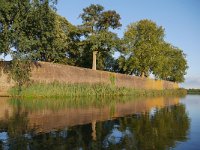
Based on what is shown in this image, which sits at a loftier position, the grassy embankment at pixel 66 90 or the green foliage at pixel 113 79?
the green foliage at pixel 113 79

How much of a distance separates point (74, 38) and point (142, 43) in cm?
1608

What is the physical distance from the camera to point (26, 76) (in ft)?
132

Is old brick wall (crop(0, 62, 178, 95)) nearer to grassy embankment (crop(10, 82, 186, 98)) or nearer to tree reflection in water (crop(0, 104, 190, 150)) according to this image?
grassy embankment (crop(10, 82, 186, 98))

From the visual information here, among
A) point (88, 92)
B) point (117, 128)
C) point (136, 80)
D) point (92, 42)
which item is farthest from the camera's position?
point (136, 80)

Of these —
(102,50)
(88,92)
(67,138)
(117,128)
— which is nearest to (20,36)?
(88,92)

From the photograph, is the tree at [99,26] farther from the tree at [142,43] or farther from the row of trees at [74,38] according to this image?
the tree at [142,43]

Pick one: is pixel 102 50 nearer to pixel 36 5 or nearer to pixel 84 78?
pixel 84 78

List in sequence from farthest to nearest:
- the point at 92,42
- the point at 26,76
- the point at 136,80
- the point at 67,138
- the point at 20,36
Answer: the point at 136,80 < the point at 92,42 < the point at 26,76 < the point at 20,36 < the point at 67,138

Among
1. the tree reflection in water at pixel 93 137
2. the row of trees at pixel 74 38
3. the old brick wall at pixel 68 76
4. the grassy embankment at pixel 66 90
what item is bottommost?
the tree reflection in water at pixel 93 137

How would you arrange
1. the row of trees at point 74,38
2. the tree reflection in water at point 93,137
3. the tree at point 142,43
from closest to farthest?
1. the tree reflection in water at point 93,137
2. the row of trees at point 74,38
3. the tree at point 142,43

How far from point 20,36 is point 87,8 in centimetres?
3171

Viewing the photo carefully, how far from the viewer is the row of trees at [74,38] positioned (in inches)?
1452

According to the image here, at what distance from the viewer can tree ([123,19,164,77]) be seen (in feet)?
246

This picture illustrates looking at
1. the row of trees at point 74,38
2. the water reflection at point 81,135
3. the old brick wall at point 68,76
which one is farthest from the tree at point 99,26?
the water reflection at point 81,135
